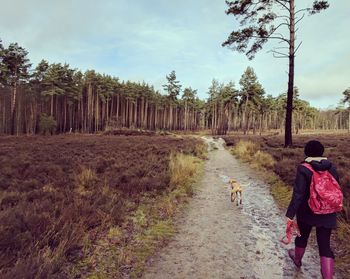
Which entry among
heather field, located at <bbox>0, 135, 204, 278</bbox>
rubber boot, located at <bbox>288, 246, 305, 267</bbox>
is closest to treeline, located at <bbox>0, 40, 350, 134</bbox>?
heather field, located at <bbox>0, 135, 204, 278</bbox>

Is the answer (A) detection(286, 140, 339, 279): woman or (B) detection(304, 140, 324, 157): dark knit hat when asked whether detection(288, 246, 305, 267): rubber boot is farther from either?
(B) detection(304, 140, 324, 157): dark knit hat

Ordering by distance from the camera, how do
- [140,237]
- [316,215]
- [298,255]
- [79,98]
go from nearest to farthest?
1. [316,215]
2. [298,255]
3. [140,237]
4. [79,98]

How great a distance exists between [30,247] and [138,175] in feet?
20.5

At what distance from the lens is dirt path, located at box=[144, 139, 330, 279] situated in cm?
409

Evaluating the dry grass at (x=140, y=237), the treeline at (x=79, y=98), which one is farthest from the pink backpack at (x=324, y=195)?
the treeline at (x=79, y=98)

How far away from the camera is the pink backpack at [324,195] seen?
3537 mm

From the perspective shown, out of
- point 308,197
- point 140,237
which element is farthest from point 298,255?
point 140,237

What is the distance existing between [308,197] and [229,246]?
1876 millimetres

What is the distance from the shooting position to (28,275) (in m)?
3.28

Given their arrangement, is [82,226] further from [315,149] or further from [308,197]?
[315,149]

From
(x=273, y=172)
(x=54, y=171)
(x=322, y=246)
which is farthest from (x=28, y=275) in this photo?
(x=273, y=172)

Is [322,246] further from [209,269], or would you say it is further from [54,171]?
[54,171]

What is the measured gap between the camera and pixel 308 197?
147 inches

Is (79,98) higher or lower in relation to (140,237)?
A: higher
